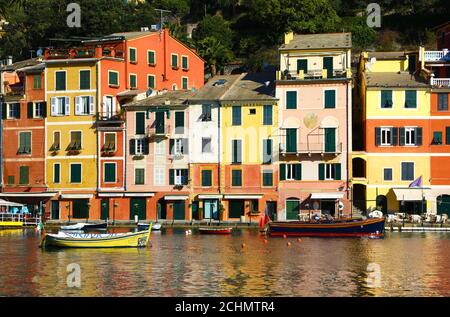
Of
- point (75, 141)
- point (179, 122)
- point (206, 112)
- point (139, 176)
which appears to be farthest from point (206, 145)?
point (75, 141)

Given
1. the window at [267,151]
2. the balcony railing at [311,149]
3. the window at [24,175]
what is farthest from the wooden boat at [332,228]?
the window at [24,175]

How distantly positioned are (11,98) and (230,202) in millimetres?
25112

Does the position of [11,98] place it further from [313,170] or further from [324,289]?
[324,289]

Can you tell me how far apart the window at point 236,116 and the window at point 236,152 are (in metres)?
1.74

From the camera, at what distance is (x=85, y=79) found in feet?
345

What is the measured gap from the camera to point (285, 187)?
3898 inches

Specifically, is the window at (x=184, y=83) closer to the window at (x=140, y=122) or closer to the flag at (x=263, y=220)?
the window at (x=140, y=122)

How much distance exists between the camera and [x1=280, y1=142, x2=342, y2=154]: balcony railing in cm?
9781

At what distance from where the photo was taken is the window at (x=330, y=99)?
9862cm

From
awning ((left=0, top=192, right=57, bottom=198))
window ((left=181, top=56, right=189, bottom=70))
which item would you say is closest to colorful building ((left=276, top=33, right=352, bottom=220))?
window ((left=181, top=56, right=189, bottom=70))

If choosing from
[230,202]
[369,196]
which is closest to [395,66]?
[369,196]

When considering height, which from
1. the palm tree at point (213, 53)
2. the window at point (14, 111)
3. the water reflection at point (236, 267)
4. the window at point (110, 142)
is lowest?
the water reflection at point (236, 267)

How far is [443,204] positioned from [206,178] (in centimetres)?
2141

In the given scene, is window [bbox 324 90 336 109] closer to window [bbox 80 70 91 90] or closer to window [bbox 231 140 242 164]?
window [bbox 231 140 242 164]
